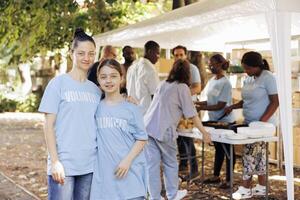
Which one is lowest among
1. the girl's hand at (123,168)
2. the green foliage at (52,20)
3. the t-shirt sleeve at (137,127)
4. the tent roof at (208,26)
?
the girl's hand at (123,168)

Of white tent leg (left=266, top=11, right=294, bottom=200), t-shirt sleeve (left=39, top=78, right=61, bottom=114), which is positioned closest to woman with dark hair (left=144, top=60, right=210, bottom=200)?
white tent leg (left=266, top=11, right=294, bottom=200)

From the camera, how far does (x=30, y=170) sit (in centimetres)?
882

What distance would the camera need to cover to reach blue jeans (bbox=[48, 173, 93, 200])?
3.27 metres

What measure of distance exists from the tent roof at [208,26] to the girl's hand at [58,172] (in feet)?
7.55

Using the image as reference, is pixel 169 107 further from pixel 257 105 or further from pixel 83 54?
pixel 83 54

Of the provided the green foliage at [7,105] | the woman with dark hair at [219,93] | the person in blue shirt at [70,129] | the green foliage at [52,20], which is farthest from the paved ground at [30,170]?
the green foliage at [7,105]

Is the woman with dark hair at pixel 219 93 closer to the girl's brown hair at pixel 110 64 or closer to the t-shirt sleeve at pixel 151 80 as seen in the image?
the t-shirt sleeve at pixel 151 80

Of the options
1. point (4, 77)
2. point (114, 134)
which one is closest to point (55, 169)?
point (114, 134)

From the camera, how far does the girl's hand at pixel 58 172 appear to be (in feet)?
10.4

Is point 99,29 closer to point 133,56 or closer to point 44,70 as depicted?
point 133,56

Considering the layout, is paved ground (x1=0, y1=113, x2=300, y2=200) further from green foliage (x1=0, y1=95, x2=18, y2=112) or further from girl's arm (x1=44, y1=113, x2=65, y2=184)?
green foliage (x1=0, y1=95, x2=18, y2=112)

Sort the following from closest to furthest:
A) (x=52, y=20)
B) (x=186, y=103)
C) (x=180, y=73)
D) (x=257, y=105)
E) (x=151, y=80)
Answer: (x=186, y=103) → (x=180, y=73) → (x=257, y=105) → (x=151, y=80) → (x=52, y=20)

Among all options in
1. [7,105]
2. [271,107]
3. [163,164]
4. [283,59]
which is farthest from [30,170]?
[7,105]

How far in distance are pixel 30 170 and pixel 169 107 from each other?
415cm
